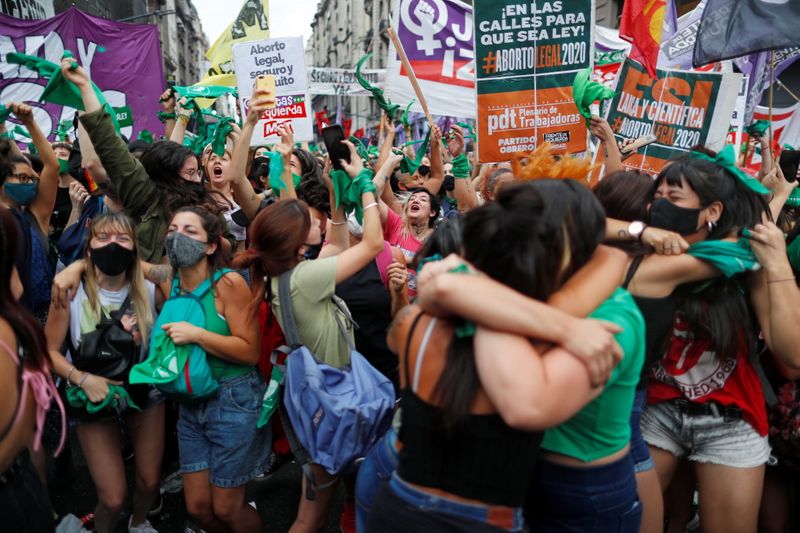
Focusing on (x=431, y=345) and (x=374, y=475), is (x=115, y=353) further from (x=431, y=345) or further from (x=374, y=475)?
A: (x=431, y=345)

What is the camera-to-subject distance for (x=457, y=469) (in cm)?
146

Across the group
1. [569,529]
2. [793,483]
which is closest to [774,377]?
[793,483]

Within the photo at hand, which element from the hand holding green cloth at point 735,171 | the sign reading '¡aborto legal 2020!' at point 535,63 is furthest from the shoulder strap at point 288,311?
the sign reading '¡aborto legal 2020!' at point 535,63

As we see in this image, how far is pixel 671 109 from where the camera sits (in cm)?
470

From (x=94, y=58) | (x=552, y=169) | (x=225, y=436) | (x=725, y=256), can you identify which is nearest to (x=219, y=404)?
(x=225, y=436)

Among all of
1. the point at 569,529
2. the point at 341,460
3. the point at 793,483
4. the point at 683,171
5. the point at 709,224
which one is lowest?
the point at 793,483

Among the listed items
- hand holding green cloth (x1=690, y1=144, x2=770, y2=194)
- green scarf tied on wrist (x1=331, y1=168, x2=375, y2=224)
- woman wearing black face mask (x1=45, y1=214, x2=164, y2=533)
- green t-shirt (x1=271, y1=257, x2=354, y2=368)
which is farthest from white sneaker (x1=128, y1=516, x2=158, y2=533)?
hand holding green cloth (x1=690, y1=144, x2=770, y2=194)

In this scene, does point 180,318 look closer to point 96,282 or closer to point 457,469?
point 96,282

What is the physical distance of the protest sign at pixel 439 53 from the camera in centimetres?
651

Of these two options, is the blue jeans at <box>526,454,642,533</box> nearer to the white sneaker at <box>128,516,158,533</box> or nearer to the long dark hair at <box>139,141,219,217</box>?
the white sneaker at <box>128,516,158,533</box>

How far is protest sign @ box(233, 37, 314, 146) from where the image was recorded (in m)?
6.91

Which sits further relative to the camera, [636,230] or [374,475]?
[636,230]

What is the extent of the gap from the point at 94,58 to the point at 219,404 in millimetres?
6558

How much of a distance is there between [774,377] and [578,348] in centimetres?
213
